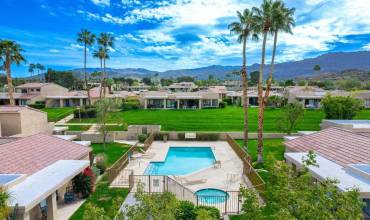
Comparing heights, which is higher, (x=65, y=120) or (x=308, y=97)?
(x=308, y=97)

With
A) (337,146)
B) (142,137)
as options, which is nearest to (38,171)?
(337,146)

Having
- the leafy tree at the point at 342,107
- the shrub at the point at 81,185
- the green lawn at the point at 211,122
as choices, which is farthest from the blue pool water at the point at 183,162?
the leafy tree at the point at 342,107

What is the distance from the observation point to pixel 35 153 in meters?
16.6

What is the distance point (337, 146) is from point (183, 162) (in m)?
14.4

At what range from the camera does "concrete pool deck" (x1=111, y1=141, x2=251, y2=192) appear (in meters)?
19.6

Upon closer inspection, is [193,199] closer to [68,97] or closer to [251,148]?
[251,148]

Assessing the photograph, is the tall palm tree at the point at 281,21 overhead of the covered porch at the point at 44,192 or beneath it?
overhead

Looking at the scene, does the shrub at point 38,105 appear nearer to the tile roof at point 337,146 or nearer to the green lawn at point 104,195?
the green lawn at point 104,195

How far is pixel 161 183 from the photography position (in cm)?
1936

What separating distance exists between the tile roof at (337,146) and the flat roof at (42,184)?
1426 centimetres

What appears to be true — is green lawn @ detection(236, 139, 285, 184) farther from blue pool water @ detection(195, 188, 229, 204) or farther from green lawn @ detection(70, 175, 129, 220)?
green lawn @ detection(70, 175, 129, 220)

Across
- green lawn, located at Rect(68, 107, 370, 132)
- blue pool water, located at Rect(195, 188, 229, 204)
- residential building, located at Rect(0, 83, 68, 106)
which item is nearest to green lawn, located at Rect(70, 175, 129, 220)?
blue pool water, located at Rect(195, 188, 229, 204)

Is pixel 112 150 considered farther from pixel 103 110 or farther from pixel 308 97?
pixel 308 97

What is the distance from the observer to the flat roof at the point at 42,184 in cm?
1055
